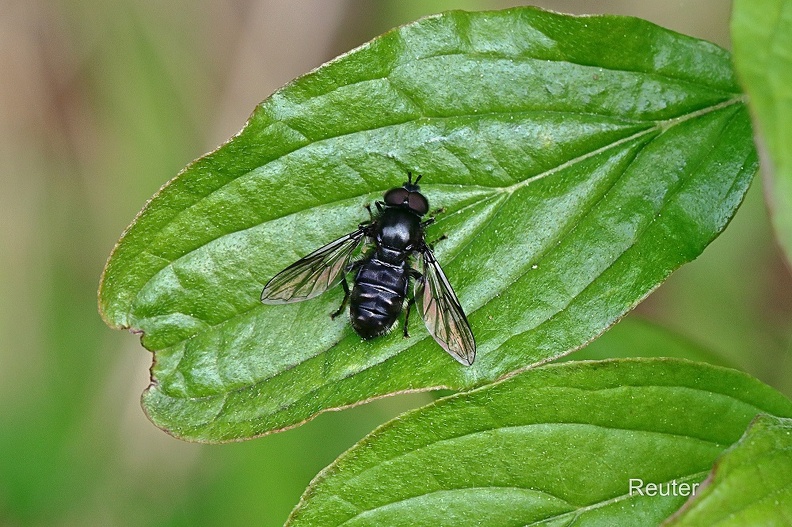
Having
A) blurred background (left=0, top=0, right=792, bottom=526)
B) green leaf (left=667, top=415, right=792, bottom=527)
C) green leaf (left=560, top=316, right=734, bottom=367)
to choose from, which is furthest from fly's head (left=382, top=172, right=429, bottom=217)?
blurred background (left=0, top=0, right=792, bottom=526)

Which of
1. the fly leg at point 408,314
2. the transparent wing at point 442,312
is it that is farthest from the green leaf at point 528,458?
the fly leg at point 408,314

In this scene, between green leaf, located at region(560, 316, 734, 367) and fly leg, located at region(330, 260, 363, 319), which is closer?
fly leg, located at region(330, 260, 363, 319)

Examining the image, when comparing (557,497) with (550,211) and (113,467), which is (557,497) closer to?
(550,211)

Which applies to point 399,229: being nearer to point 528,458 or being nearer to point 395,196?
point 395,196

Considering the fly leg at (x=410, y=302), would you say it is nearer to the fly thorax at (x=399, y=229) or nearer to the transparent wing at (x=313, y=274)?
the fly thorax at (x=399, y=229)

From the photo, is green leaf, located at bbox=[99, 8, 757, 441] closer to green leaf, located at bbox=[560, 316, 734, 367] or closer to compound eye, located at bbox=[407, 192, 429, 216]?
compound eye, located at bbox=[407, 192, 429, 216]

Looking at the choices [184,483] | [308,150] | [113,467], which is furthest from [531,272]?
[113,467]
